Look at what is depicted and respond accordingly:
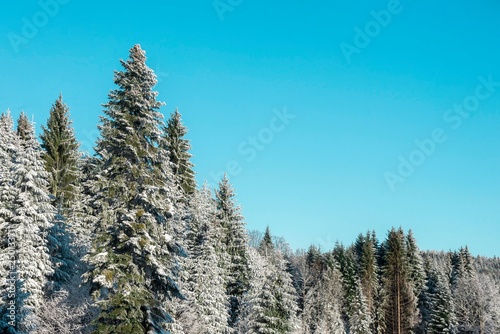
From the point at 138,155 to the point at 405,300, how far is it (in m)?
58.9

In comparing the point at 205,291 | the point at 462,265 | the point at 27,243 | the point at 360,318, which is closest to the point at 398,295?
the point at 360,318

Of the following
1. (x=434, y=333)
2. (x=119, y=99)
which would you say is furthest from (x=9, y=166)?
(x=434, y=333)

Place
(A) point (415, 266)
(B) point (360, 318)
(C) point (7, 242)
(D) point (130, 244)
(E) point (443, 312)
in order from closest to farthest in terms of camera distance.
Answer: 1. (D) point (130, 244)
2. (C) point (7, 242)
3. (E) point (443, 312)
4. (B) point (360, 318)
5. (A) point (415, 266)

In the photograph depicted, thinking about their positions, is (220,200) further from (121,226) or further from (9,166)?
(121,226)

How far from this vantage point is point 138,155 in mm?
20859

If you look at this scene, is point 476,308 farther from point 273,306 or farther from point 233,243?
point 273,306

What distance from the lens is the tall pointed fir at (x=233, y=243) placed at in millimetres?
45750

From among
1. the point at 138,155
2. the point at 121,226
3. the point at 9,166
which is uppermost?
the point at 9,166

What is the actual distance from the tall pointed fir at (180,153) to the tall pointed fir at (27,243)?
19339mm

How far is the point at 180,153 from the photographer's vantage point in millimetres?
48125

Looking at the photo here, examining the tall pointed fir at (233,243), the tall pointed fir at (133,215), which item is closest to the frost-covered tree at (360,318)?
the tall pointed fir at (233,243)

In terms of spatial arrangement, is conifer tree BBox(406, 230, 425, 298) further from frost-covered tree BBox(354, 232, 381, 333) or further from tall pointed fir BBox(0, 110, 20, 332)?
tall pointed fir BBox(0, 110, 20, 332)

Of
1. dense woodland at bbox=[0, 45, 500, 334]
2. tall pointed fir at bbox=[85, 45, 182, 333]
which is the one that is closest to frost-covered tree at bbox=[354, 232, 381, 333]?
dense woodland at bbox=[0, 45, 500, 334]

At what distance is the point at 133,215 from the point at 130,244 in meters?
1.18
